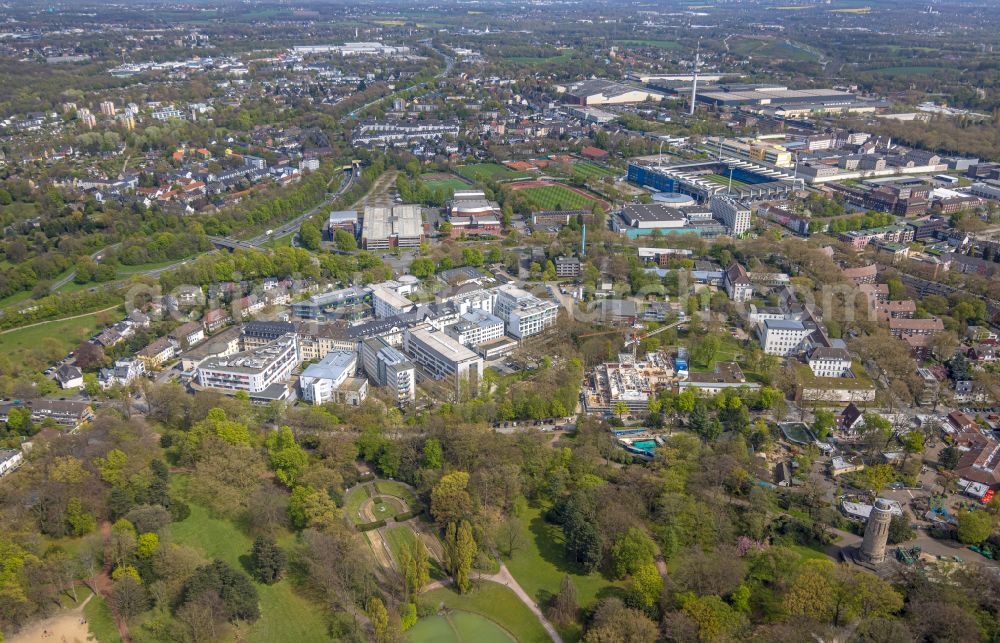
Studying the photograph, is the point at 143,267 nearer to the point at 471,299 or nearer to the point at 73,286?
the point at 73,286

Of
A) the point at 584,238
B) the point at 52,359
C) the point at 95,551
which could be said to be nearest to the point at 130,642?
Answer: the point at 95,551

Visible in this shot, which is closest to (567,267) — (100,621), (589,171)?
(589,171)

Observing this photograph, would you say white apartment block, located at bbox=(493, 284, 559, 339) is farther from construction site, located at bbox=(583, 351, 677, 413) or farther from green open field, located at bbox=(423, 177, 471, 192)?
green open field, located at bbox=(423, 177, 471, 192)

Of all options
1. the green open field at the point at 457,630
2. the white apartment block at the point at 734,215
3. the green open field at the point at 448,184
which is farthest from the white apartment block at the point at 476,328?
the green open field at the point at 448,184

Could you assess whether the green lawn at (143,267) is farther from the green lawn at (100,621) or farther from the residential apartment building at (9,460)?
the green lawn at (100,621)

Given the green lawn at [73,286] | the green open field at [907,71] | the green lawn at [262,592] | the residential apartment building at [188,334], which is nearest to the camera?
the green lawn at [262,592]

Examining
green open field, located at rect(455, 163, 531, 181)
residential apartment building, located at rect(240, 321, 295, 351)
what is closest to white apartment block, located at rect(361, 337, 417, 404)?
residential apartment building, located at rect(240, 321, 295, 351)

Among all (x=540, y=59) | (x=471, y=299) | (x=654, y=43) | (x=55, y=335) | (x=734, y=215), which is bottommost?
(x=55, y=335)
